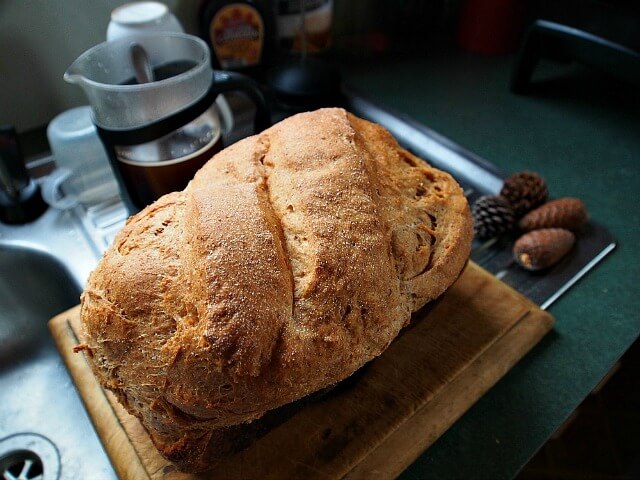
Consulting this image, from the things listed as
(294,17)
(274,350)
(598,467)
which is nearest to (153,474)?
(274,350)

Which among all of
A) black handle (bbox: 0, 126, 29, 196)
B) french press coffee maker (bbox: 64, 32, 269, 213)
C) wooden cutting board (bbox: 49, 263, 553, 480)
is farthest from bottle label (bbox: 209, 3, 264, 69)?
wooden cutting board (bbox: 49, 263, 553, 480)

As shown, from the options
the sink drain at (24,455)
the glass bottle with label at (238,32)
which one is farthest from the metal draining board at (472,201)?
the sink drain at (24,455)

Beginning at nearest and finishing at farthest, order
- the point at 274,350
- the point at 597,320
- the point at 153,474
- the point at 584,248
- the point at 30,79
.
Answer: the point at 274,350 → the point at 153,474 → the point at 597,320 → the point at 584,248 → the point at 30,79

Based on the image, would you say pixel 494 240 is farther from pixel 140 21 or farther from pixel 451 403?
pixel 140 21

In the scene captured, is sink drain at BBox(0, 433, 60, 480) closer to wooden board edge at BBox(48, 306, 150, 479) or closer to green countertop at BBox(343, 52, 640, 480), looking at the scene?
wooden board edge at BBox(48, 306, 150, 479)

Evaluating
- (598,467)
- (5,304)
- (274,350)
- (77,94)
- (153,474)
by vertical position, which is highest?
(274,350)

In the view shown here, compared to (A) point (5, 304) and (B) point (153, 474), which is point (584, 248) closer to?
(B) point (153, 474)
